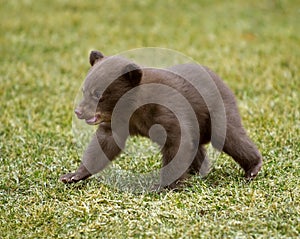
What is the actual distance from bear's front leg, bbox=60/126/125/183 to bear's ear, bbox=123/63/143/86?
2.01 ft

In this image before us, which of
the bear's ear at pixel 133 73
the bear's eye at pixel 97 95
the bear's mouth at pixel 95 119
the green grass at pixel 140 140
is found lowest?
the green grass at pixel 140 140

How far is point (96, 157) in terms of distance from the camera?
5.49 meters

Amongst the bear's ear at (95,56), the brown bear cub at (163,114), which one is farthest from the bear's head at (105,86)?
the bear's ear at (95,56)

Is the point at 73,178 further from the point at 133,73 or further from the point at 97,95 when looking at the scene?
the point at 133,73

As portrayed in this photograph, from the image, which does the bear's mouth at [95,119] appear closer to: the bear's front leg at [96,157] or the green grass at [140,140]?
the bear's front leg at [96,157]

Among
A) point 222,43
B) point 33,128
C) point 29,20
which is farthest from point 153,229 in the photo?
point 29,20

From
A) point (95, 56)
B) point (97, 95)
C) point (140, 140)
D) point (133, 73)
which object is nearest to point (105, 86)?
point (97, 95)

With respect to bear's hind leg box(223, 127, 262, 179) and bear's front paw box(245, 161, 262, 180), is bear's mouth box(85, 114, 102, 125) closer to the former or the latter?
bear's hind leg box(223, 127, 262, 179)

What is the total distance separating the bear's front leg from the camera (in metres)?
5.46

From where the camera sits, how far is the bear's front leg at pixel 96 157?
5465mm

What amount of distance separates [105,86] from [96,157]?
772 mm

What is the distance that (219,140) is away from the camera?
18.1 ft

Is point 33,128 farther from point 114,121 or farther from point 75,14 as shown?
point 75,14

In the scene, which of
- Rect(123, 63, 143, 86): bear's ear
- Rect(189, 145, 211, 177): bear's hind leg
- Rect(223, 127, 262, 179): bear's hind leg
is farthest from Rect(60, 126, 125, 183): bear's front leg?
Rect(223, 127, 262, 179): bear's hind leg
